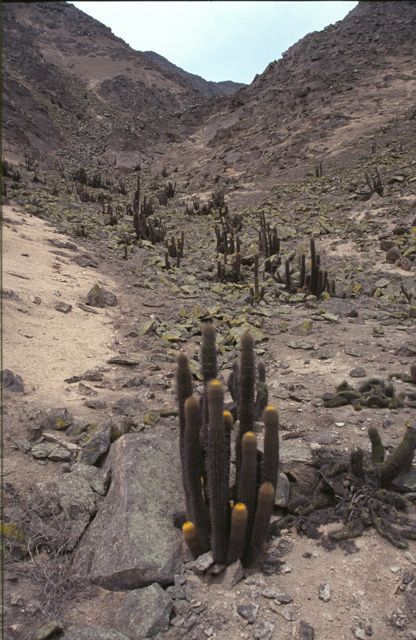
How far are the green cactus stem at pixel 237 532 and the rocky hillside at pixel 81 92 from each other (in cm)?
3244

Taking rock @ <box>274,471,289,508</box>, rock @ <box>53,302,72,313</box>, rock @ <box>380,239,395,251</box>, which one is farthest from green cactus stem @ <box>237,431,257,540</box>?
rock @ <box>380,239,395,251</box>

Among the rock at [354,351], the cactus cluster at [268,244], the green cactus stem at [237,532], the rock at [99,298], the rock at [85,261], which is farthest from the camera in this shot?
the cactus cluster at [268,244]

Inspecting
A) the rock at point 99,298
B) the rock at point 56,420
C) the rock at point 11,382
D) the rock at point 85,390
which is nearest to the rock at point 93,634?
the rock at point 56,420

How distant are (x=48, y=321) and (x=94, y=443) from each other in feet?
13.3

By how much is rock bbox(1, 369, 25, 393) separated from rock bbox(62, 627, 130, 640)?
322cm

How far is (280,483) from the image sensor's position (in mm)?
3977

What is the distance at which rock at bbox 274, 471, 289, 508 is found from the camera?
3.85m

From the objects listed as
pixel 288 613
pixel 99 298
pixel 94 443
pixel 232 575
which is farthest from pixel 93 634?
pixel 99 298

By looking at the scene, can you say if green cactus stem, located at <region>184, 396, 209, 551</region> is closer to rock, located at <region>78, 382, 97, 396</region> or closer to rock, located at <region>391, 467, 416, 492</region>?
rock, located at <region>391, 467, 416, 492</region>

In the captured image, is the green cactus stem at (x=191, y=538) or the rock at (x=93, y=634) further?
the green cactus stem at (x=191, y=538)

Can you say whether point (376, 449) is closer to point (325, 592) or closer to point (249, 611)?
point (325, 592)

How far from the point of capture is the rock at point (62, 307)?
8.72m

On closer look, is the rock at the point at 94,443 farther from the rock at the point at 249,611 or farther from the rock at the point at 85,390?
the rock at the point at 249,611

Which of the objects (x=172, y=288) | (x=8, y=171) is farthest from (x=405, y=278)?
(x=8, y=171)
